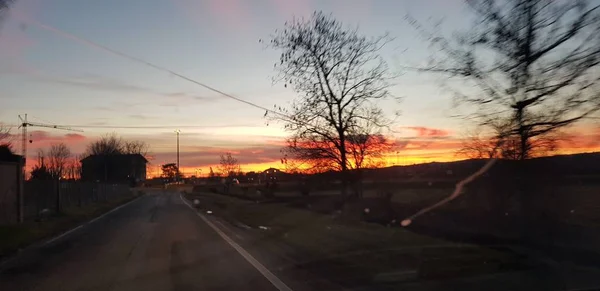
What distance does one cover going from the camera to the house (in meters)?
110

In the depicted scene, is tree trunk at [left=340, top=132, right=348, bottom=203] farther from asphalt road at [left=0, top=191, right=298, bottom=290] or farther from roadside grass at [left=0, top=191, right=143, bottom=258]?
roadside grass at [left=0, top=191, right=143, bottom=258]

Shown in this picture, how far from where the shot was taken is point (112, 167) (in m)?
118

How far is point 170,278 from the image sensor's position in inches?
435

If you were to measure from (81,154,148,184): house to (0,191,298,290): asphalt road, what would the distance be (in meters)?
90.2

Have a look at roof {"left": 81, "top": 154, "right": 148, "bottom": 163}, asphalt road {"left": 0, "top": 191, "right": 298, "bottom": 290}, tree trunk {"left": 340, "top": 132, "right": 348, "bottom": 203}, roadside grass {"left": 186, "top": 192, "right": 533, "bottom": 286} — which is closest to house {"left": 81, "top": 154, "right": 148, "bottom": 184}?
roof {"left": 81, "top": 154, "right": 148, "bottom": 163}

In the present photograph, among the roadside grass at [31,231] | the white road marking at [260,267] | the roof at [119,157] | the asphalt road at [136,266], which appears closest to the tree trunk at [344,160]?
the asphalt road at [136,266]

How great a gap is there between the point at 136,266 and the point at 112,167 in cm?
10995

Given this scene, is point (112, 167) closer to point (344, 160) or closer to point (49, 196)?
point (49, 196)

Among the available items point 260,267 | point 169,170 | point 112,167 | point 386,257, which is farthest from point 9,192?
point 169,170

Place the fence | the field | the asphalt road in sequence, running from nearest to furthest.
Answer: the field < the asphalt road < the fence

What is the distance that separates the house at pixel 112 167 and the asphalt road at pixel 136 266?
90.2 meters

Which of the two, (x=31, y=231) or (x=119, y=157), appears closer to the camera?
(x=31, y=231)

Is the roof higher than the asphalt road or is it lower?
higher

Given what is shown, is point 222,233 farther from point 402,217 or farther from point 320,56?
point 402,217
